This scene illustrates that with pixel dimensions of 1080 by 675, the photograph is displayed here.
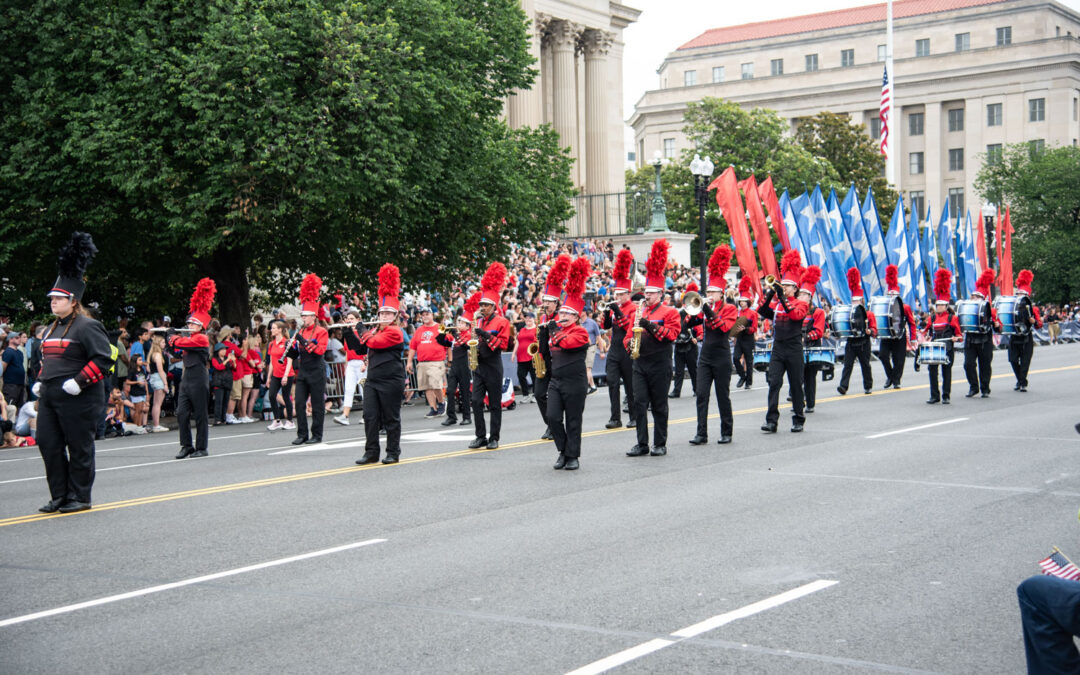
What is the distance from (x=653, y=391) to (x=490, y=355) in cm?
261

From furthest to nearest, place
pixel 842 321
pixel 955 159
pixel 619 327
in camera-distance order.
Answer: pixel 955 159 → pixel 842 321 → pixel 619 327

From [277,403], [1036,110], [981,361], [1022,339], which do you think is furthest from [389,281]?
[1036,110]

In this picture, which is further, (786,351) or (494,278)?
(786,351)

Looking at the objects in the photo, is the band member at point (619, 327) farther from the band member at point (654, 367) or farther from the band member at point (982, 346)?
the band member at point (982, 346)

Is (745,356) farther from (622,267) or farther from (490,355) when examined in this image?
(622,267)

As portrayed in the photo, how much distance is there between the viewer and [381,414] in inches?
555

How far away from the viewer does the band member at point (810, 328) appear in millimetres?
Answer: 18427

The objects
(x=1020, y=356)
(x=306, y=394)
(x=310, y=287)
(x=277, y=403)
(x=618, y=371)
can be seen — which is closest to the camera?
(x=310, y=287)

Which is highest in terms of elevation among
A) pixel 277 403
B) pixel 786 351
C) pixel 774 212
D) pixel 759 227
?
pixel 774 212

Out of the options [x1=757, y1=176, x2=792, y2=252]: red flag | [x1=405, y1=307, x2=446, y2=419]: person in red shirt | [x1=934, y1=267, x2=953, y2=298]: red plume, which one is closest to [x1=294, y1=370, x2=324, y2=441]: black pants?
[x1=405, y1=307, x2=446, y2=419]: person in red shirt

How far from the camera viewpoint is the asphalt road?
6.22 m

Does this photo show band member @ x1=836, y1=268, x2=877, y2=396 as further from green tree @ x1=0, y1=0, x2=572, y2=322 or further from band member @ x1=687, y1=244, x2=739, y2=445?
green tree @ x1=0, y1=0, x2=572, y2=322

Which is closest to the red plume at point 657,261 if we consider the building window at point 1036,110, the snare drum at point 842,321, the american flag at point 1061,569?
the american flag at point 1061,569

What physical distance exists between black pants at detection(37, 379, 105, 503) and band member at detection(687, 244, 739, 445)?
7.45 metres
